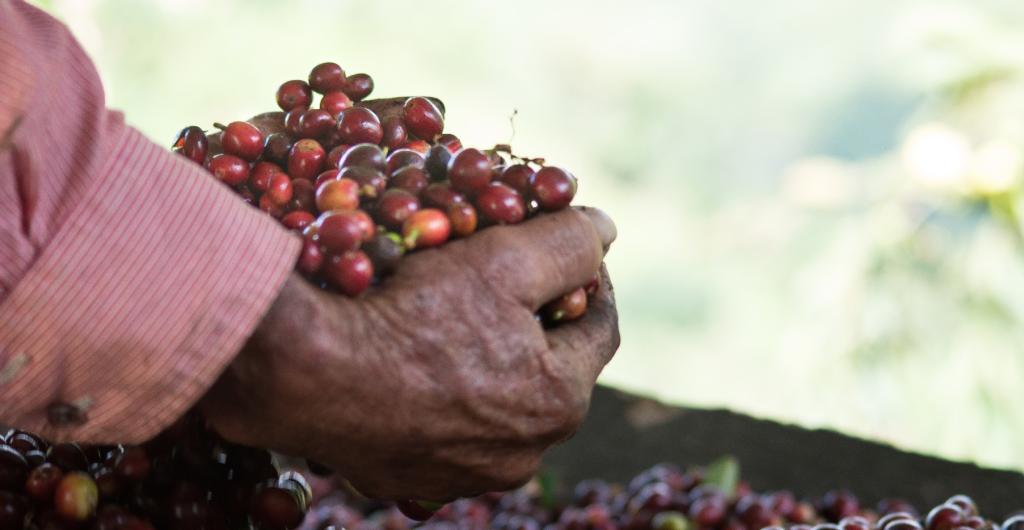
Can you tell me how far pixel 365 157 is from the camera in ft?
5.08

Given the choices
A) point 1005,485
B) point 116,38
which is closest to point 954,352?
point 1005,485

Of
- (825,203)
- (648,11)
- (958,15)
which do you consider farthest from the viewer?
(648,11)

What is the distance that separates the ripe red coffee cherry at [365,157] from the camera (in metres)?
1.54

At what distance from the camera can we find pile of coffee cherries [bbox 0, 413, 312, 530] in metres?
1.59

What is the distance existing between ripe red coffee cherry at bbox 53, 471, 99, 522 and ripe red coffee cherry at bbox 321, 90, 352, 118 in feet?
2.30

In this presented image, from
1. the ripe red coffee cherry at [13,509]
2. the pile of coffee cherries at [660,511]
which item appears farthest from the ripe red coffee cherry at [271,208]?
the pile of coffee cherries at [660,511]

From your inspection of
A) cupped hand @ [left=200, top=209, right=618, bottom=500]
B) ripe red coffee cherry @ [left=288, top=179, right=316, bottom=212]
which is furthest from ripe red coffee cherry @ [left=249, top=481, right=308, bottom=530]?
ripe red coffee cherry @ [left=288, top=179, right=316, bottom=212]

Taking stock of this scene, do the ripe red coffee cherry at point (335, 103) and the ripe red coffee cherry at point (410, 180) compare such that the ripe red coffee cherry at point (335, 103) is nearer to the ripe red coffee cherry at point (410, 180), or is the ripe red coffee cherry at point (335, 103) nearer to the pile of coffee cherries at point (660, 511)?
the ripe red coffee cherry at point (410, 180)

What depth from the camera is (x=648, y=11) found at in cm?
848

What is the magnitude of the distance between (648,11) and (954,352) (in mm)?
4263

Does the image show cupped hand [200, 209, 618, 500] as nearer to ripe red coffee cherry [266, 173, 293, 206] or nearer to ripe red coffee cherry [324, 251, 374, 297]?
ripe red coffee cherry [324, 251, 374, 297]

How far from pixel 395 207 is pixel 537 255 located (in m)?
0.20

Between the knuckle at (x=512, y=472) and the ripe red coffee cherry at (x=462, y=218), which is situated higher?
the ripe red coffee cherry at (x=462, y=218)

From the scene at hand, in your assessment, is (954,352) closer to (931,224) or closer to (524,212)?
(931,224)
